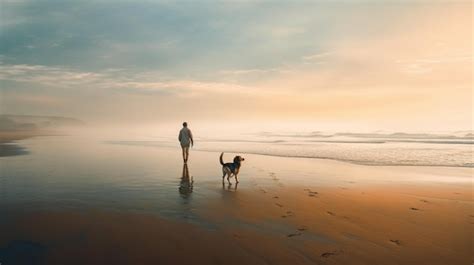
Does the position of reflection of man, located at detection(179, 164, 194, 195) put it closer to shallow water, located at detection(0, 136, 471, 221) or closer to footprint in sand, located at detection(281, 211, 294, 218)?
shallow water, located at detection(0, 136, 471, 221)

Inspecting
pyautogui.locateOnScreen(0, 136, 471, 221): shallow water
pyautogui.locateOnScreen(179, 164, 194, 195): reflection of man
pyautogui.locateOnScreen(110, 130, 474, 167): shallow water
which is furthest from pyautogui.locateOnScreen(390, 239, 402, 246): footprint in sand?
pyautogui.locateOnScreen(110, 130, 474, 167): shallow water

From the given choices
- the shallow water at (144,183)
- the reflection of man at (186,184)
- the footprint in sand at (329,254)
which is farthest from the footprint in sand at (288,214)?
the reflection of man at (186,184)

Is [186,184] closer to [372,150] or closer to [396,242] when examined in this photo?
[396,242]

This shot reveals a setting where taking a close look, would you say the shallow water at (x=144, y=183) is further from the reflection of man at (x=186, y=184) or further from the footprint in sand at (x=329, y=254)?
the footprint in sand at (x=329, y=254)

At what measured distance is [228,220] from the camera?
8.50 meters

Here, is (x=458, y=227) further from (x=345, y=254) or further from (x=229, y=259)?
(x=229, y=259)

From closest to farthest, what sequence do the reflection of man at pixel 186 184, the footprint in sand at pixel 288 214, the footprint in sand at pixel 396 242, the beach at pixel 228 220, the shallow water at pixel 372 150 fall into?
the beach at pixel 228 220
the footprint in sand at pixel 396 242
the footprint in sand at pixel 288 214
the reflection of man at pixel 186 184
the shallow water at pixel 372 150

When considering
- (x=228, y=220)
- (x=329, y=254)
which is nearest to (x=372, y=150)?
(x=228, y=220)

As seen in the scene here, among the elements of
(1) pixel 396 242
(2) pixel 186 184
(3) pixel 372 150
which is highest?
(3) pixel 372 150

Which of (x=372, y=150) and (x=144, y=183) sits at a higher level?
(x=372, y=150)

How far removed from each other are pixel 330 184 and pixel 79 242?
34.6ft

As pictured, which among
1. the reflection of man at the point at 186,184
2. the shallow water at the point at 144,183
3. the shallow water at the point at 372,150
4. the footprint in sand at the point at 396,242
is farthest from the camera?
the shallow water at the point at 372,150

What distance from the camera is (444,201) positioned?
37.3ft

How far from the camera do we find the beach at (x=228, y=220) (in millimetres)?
6211
